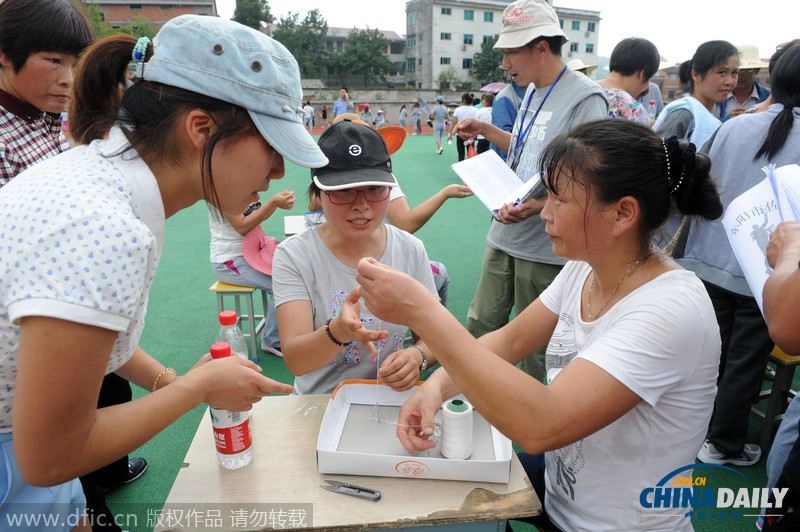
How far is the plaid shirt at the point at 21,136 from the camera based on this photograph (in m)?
1.91

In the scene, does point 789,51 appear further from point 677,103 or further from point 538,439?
point 538,439

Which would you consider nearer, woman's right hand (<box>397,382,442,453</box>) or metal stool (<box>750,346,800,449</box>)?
woman's right hand (<box>397,382,442,453</box>)

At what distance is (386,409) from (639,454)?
28.0 inches

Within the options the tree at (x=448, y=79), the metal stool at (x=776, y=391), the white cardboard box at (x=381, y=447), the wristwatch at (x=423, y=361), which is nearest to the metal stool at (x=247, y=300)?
the wristwatch at (x=423, y=361)

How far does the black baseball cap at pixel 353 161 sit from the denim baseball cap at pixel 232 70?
0.72 metres

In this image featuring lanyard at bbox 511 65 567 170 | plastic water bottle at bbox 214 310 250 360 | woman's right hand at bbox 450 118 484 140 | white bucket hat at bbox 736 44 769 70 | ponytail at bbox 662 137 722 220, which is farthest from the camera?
white bucket hat at bbox 736 44 769 70

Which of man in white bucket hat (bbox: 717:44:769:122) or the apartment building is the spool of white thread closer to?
man in white bucket hat (bbox: 717:44:769:122)

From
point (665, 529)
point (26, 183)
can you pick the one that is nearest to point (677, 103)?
point (665, 529)

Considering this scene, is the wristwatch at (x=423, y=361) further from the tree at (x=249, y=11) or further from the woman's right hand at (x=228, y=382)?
the tree at (x=249, y=11)

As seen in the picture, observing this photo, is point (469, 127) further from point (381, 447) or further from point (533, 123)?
point (381, 447)

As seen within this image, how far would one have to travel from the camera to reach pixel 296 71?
3.54 feet

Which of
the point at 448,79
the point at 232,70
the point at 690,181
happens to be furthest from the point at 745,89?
the point at 448,79

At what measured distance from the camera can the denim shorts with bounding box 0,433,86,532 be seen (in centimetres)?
105

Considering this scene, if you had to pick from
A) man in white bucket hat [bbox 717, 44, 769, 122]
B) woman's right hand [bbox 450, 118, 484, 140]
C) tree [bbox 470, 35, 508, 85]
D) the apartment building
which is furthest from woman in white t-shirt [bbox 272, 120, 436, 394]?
the apartment building
